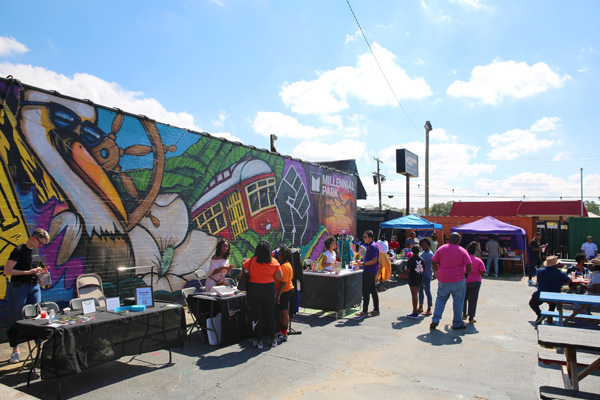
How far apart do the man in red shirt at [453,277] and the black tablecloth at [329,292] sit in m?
1.89

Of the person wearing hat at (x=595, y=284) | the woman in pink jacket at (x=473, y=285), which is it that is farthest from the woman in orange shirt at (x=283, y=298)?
the person wearing hat at (x=595, y=284)

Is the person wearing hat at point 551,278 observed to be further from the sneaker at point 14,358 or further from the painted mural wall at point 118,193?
the sneaker at point 14,358

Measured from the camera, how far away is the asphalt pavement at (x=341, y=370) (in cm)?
473

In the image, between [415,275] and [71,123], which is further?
[415,275]

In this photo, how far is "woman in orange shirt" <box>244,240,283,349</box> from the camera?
21.0ft

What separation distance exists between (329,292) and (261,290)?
8.77 ft

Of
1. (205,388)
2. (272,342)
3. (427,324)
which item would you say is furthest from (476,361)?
(205,388)

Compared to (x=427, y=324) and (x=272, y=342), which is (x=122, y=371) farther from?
(x=427, y=324)

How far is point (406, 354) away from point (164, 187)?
245 inches

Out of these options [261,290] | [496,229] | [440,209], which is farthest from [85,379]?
[440,209]

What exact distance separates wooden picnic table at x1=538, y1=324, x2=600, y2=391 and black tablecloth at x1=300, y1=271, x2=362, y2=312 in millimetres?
4743

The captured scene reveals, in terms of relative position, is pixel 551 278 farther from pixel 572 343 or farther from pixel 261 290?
pixel 261 290

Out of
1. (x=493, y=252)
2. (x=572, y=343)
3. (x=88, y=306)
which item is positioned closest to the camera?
(x=572, y=343)

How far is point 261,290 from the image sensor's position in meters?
6.42
